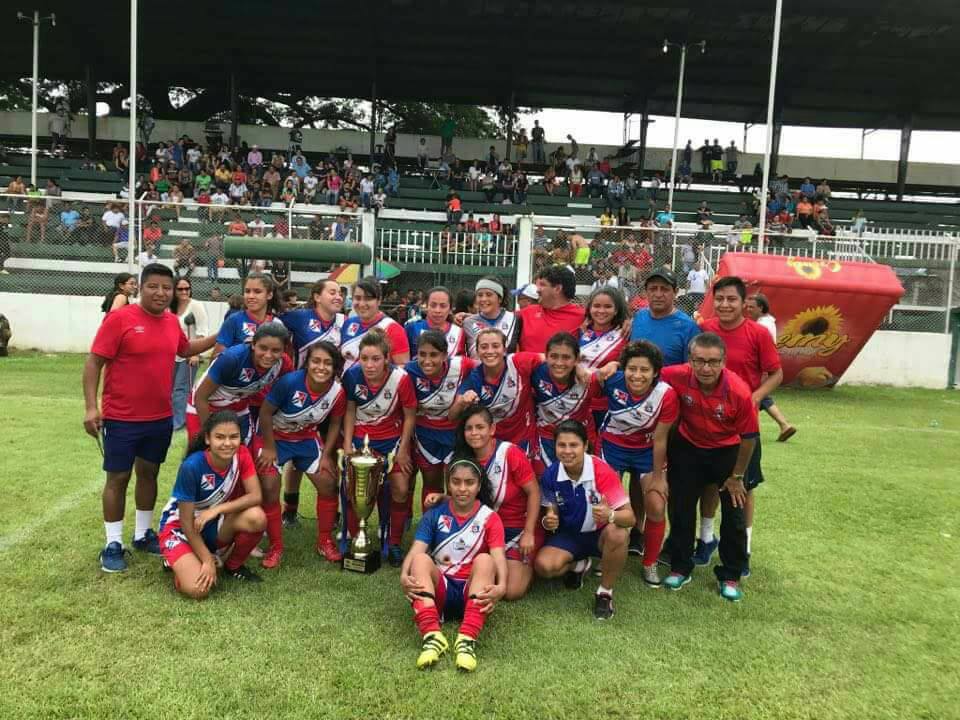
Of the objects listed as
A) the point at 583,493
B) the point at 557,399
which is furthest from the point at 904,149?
the point at 583,493

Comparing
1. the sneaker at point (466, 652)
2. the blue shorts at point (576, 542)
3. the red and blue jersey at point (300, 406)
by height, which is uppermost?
the red and blue jersey at point (300, 406)

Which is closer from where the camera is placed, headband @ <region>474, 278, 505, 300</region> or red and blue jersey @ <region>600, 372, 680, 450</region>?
red and blue jersey @ <region>600, 372, 680, 450</region>

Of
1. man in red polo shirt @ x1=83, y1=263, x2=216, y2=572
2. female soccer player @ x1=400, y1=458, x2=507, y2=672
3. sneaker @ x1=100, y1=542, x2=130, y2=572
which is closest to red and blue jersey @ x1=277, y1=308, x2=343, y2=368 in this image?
man in red polo shirt @ x1=83, y1=263, x2=216, y2=572

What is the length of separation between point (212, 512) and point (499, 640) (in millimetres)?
1681

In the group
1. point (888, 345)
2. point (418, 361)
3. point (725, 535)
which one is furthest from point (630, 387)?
point (888, 345)

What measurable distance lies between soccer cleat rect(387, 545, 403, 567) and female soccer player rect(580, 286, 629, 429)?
147 cm

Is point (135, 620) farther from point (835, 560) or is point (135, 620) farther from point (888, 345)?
point (888, 345)

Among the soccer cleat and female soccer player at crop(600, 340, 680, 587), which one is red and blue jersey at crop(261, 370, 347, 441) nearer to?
the soccer cleat

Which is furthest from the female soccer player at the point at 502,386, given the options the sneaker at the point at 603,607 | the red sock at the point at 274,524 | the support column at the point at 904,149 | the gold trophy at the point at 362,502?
the support column at the point at 904,149

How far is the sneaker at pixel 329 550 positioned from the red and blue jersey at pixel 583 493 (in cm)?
131

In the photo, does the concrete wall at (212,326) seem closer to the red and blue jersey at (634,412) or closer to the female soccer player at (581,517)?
the red and blue jersey at (634,412)

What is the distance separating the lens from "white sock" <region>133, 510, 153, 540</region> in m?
4.46

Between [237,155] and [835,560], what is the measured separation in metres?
23.1

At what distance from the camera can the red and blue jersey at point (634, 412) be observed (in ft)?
13.4
